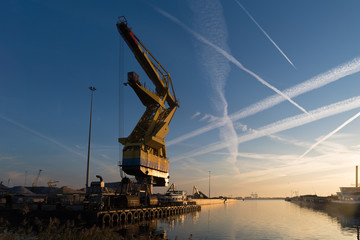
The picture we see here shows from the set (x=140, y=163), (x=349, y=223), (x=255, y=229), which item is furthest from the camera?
(x=140, y=163)

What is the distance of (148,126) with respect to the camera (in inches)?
2896

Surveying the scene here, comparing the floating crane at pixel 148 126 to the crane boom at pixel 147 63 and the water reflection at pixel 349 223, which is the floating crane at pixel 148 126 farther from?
the water reflection at pixel 349 223

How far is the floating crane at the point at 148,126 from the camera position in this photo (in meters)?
65.6

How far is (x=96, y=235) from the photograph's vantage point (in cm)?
1747

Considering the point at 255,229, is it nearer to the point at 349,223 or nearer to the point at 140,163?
the point at 349,223

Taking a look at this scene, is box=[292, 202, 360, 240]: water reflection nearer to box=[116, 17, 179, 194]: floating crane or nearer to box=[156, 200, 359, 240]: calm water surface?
box=[156, 200, 359, 240]: calm water surface

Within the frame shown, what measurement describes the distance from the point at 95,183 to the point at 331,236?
45.3 metres

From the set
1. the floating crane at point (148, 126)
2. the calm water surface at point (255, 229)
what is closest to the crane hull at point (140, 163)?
the floating crane at point (148, 126)

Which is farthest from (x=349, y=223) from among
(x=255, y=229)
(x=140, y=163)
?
(x=140, y=163)

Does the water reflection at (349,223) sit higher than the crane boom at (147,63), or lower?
lower

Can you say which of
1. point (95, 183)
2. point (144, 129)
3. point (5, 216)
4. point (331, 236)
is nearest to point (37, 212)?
point (5, 216)

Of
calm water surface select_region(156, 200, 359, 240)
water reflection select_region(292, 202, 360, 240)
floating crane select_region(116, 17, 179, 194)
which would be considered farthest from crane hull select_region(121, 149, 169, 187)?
water reflection select_region(292, 202, 360, 240)

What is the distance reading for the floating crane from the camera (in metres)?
65.6

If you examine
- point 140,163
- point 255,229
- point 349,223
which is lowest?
point 349,223
